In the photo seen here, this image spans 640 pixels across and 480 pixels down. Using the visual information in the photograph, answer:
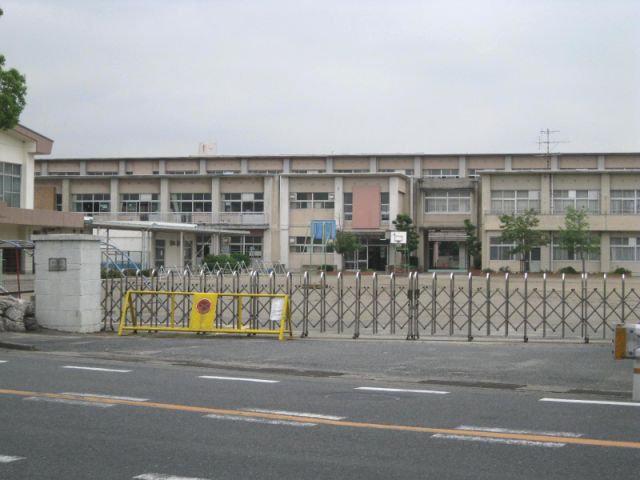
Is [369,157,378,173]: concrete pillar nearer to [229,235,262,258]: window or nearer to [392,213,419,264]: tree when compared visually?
[392,213,419,264]: tree

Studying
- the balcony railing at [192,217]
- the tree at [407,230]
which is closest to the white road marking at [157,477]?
the tree at [407,230]

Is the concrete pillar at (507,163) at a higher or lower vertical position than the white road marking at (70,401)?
higher

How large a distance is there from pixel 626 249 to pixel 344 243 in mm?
22308

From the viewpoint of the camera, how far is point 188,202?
74.1 m

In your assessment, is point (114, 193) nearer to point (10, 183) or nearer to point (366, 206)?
point (366, 206)

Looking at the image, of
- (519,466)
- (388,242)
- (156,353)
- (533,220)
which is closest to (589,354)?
(156,353)

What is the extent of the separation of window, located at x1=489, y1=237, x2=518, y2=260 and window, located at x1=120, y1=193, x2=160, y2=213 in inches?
1156

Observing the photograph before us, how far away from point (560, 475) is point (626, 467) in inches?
26.2

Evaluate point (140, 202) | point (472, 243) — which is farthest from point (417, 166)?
point (140, 202)

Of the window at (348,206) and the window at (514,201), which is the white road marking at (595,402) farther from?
the window at (348,206)

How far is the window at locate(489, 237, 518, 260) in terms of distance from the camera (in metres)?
67.1

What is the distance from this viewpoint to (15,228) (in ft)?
165

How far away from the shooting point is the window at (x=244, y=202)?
2852 inches

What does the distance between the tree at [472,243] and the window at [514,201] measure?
2.37 metres
